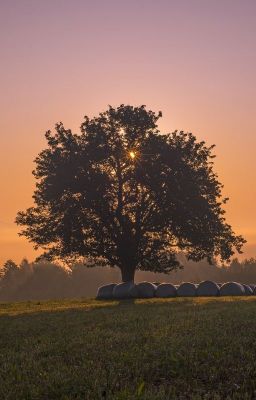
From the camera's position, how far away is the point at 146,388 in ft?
30.2

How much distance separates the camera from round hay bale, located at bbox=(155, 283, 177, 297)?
57.2 meters

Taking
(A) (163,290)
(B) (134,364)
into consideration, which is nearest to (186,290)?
(A) (163,290)

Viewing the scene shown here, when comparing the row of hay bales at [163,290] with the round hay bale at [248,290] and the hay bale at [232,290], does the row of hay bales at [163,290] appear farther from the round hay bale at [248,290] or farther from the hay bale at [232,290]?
the round hay bale at [248,290]

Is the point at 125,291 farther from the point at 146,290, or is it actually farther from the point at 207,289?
the point at 207,289

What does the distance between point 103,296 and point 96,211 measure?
1014 cm

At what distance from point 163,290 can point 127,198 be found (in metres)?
11.9

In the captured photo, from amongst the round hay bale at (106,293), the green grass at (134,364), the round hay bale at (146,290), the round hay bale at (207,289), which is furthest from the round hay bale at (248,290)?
the green grass at (134,364)

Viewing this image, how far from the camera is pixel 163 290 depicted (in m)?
57.6

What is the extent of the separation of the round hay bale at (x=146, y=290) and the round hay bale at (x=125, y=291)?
54 cm

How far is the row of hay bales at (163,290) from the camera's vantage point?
56000 millimetres

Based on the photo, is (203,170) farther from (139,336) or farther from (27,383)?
(27,383)

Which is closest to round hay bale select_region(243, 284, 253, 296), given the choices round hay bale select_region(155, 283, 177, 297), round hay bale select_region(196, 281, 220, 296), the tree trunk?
round hay bale select_region(196, 281, 220, 296)

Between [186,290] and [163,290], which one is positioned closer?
[163,290]

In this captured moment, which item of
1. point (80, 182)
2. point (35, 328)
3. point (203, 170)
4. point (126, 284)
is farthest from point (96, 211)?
point (35, 328)
